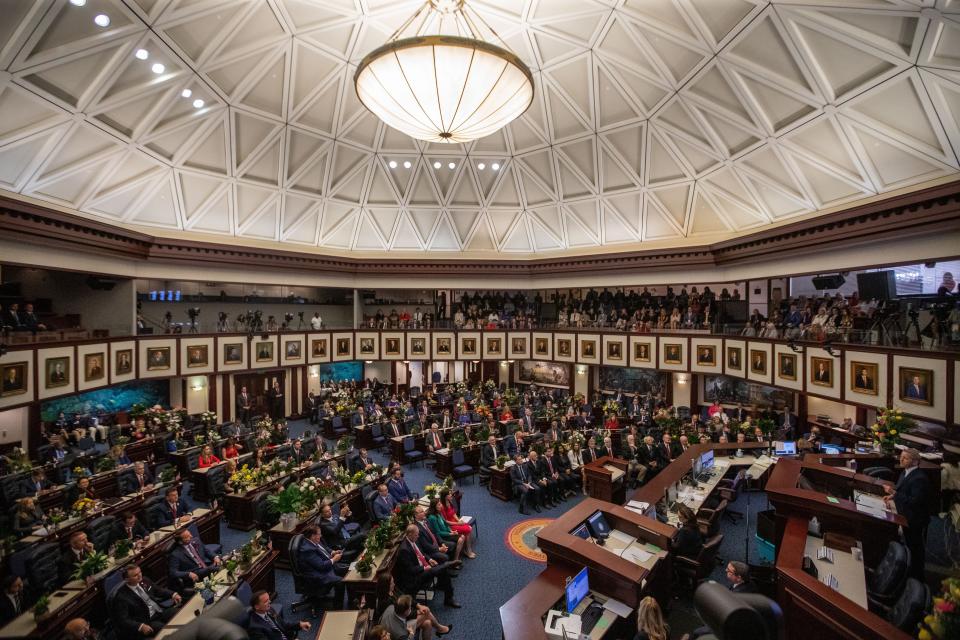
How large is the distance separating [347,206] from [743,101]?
17.4m

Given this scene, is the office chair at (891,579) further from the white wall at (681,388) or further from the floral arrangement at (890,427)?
the white wall at (681,388)

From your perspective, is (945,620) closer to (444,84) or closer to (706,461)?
(706,461)

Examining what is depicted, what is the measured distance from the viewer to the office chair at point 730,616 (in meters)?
2.20

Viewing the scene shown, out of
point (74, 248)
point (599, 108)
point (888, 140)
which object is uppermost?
point (599, 108)

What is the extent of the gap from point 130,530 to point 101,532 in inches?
20.0

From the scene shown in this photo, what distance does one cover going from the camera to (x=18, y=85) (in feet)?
37.2

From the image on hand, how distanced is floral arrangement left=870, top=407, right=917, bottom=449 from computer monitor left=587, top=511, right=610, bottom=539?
7.65 meters

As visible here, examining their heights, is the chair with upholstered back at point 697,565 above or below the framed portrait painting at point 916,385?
below

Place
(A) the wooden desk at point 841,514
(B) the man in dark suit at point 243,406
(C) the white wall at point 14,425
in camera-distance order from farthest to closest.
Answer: (B) the man in dark suit at point 243,406 < (C) the white wall at point 14,425 < (A) the wooden desk at point 841,514

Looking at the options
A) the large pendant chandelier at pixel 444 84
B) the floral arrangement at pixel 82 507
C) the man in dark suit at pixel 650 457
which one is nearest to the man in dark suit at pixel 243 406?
the floral arrangement at pixel 82 507

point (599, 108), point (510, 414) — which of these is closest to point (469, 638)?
point (510, 414)

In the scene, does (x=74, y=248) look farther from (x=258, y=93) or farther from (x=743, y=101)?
(x=743, y=101)

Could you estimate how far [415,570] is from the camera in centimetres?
772

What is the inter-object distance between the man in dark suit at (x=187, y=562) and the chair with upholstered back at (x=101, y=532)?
1.72m
